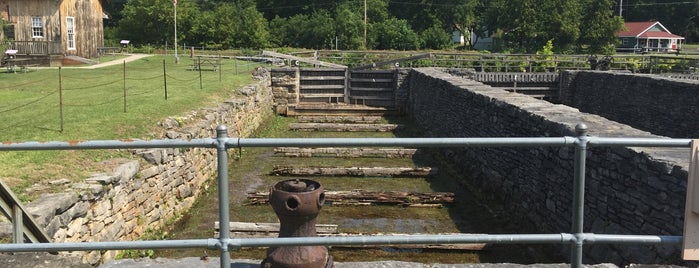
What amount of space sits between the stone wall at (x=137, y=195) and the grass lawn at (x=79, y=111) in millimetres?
302

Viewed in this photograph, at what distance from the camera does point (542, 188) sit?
820cm

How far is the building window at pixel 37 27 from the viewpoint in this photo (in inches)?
1025

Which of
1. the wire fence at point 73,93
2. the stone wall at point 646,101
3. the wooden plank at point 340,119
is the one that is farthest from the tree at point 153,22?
the stone wall at point 646,101

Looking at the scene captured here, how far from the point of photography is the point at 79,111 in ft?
36.8

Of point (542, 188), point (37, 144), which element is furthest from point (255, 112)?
point (37, 144)

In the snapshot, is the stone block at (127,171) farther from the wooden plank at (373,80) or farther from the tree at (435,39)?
the tree at (435,39)

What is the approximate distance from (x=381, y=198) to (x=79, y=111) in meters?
5.75

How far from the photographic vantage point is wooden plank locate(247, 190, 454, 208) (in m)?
9.98

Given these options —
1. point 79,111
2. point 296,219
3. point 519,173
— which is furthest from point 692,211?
point 79,111

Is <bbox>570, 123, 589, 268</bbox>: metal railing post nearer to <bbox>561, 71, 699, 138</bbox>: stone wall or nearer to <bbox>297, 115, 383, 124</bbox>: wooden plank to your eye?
<bbox>561, 71, 699, 138</bbox>: stone wall

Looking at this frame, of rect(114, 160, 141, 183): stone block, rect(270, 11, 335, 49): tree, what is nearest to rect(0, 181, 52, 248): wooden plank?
rect(114, 160, 141, 183): stone block

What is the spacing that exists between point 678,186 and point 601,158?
145 cm

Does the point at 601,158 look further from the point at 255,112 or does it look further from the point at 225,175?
the point at 255,112

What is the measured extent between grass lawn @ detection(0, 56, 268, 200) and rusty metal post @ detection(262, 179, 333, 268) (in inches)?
149
